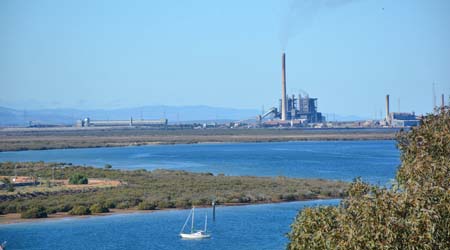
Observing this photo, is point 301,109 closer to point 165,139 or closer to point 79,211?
point 165,139

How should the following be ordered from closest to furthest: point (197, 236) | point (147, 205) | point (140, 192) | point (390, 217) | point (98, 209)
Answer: point (390, 217), point (197, 236), point (98, 209), point (147, 205), point (140, 192)

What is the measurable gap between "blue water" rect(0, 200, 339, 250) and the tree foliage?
16.5 m

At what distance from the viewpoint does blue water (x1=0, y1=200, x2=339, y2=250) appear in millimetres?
35312

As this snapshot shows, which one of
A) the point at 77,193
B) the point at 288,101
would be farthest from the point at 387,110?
the point at 77,193

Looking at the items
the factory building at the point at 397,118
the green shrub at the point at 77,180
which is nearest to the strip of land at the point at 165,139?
the factory building at the point at 397,118

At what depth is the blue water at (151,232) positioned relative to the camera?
35.3 m

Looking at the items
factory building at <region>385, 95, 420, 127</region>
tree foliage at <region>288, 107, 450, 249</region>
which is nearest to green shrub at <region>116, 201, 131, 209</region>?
tree foliage at <region>288, 107, 450, 249</region>

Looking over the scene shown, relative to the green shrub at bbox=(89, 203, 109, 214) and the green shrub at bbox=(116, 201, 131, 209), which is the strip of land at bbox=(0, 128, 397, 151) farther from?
→ the green shrub at bbox=(89, 203, 109, 214)

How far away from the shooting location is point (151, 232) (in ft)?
125

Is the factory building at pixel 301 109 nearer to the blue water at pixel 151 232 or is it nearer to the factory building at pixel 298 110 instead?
the factory building at pixel 298 110

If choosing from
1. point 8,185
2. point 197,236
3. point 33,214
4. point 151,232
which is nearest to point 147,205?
point 33,214

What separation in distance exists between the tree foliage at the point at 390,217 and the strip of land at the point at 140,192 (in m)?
26.7

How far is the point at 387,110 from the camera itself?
191625mm

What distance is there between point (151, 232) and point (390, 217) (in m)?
24.1
